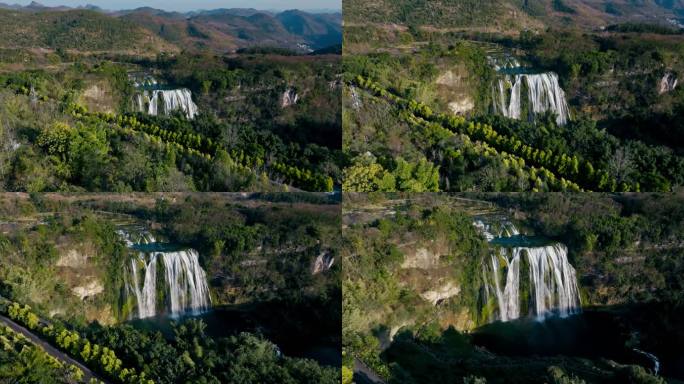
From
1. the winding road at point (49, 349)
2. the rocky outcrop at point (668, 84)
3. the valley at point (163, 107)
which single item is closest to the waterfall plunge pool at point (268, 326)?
the winding road at point (49, 349)

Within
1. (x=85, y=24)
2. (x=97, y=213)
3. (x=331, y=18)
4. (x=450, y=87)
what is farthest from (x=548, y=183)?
(x=85, y=24)

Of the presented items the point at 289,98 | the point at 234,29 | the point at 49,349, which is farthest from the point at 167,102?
the point at 49,349

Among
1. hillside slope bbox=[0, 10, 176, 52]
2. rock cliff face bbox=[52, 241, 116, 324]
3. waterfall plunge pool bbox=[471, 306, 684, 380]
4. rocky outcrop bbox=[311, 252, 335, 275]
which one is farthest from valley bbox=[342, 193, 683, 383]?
hillside slope bbox=[0, 10, 176, 52]

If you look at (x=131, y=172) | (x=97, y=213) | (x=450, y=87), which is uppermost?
(x=450, y=87)

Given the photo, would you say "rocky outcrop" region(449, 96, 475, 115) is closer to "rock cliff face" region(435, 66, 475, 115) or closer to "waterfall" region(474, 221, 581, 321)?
"rock cliff face" region(435, 66, 475, 115)

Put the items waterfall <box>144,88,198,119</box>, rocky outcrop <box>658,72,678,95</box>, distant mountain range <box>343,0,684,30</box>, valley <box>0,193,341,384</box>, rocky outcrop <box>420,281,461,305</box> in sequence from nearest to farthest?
rocky outcrop <box>420,281,461,305</box> → valley <box>0,193,341,384</box> → rocky outcrop <box>658,72,678,95</box> → waterfall <box>144,88,198,119</box> → distant mountain range <box>343,0,684,30</box>

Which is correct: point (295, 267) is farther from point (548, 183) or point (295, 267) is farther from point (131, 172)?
point (548, 183)

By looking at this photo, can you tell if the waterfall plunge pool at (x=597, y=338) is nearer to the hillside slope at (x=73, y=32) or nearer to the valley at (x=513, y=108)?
the valley at (x=513, y=108)
